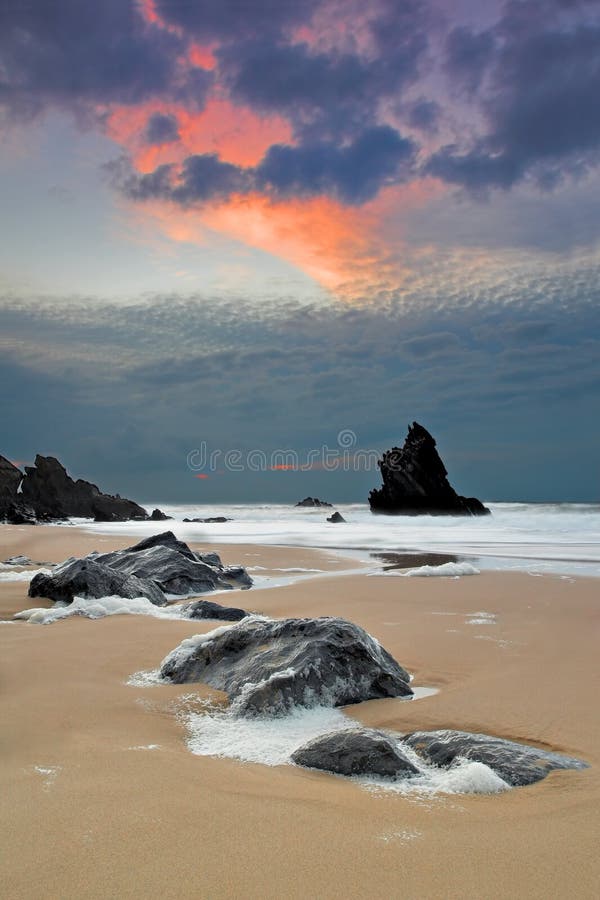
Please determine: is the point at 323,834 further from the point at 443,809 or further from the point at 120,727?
the point at 120,727

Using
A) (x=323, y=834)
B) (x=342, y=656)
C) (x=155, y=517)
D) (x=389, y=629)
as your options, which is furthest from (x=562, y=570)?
(x=155, y=517)

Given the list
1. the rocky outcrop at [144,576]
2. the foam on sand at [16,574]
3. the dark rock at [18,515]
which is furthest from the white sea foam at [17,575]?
the dark rock at [18,515]

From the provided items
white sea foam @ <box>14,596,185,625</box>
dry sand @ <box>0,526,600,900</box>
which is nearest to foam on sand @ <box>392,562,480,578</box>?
white sea foam @ <box>14,596,185,625</box>

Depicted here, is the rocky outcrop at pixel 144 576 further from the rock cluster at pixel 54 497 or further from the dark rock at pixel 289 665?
the rock cluster at pixel 54 497

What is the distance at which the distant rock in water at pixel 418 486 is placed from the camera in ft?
166

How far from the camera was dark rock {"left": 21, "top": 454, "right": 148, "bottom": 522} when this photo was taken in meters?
54.7

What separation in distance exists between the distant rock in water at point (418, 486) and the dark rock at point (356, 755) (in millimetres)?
47681

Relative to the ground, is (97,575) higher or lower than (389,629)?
higher

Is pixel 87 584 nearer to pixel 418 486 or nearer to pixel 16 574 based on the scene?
pixel 16 574

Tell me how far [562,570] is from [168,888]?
10.3 m

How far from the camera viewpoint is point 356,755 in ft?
8.86

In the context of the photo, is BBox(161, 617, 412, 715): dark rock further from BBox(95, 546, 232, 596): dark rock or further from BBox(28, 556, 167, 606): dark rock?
BBox(95, 546, 232, 596): dark rock

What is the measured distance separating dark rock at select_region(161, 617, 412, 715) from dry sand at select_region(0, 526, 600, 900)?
6.4 inches

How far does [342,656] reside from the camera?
379 cm
